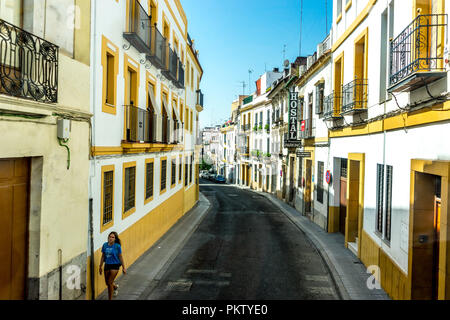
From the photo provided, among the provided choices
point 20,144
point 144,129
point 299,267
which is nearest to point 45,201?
point 20,144

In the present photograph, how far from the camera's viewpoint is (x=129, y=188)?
1159 centimetres

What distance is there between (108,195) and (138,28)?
209 inches

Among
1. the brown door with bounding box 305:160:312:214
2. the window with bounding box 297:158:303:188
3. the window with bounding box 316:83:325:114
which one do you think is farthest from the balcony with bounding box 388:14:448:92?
the window with bounding box 297:158:303:188

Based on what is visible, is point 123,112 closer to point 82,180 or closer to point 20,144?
point 82,180

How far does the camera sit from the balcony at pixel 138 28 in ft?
35.6

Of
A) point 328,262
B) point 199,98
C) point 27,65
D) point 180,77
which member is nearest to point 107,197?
point 27,65

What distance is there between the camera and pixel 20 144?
5922 mm

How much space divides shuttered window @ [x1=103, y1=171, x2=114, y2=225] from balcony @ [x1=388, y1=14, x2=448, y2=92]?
23.9 ft

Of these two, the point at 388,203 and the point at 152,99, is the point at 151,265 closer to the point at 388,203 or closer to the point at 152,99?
the point at 152,99

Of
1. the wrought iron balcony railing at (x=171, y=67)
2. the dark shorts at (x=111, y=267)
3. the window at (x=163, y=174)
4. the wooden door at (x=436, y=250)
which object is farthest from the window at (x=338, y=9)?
the dark shorts at (x=111, y=267)

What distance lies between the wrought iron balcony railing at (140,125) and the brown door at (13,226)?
15.7ft

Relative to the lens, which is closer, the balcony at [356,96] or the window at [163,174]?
the balcony at [356,96]

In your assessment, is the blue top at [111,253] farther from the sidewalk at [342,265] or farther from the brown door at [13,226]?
the sidewalk at [342,265]
